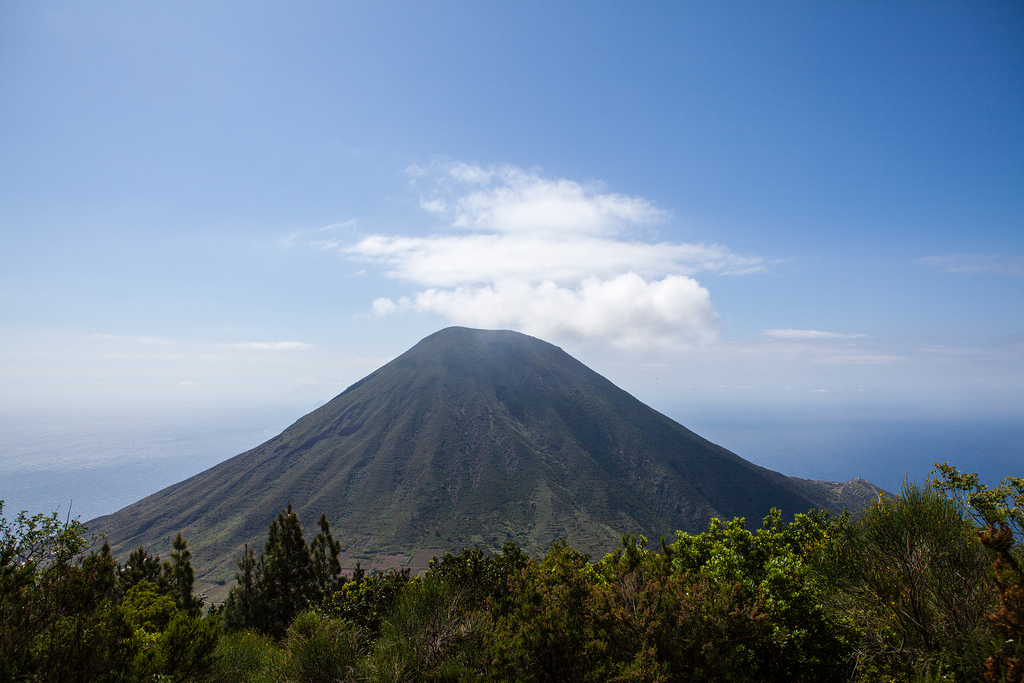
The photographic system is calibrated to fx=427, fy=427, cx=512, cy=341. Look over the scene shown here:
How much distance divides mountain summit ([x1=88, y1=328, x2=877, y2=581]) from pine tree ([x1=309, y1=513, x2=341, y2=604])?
61939 mm

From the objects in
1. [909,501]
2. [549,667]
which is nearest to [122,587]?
[549,667]

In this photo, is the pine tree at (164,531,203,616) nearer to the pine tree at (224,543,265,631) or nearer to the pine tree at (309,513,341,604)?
the pine tree at (224,543,265,631)

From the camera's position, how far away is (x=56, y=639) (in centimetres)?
988

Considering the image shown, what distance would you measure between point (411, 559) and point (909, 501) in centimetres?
8881

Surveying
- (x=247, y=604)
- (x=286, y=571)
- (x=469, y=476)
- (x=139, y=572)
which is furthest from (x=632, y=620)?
(x=469, y=476)

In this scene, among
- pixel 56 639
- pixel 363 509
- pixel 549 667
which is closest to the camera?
pixel 56 639

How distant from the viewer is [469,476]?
11838 centimetres

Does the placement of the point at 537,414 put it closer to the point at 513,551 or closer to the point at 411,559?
the point at 411,559

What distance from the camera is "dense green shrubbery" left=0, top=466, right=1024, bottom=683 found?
9789 millimetres

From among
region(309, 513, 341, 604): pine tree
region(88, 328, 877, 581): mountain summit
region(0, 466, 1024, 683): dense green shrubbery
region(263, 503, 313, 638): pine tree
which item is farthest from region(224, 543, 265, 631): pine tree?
region(88, 328, 877, 581): mountain summit

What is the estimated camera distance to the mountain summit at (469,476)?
321 ft

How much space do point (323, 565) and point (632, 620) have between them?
29.7m

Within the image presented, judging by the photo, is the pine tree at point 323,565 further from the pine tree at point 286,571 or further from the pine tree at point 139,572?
the pine tree at point 139,572

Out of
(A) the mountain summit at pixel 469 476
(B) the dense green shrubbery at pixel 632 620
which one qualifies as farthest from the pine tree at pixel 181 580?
(A) the mountain summit at pixel 469 476
